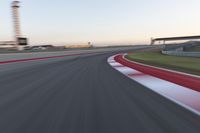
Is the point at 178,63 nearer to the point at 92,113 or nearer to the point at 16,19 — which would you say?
the point at 92,113

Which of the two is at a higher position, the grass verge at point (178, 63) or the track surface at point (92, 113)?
the track surface at point (92, 113)

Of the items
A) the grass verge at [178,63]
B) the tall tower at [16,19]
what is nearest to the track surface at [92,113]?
the grass verge at [178,63]

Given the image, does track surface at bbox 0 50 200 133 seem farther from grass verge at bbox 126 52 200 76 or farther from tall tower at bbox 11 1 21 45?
tall tower at bbox 11 1 21 45

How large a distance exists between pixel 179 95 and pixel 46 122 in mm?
4158

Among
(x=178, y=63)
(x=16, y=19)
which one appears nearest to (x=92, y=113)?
(x=178, y=63)

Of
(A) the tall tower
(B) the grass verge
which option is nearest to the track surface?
(B) the grass verge

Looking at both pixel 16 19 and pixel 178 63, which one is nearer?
pixel 178 63

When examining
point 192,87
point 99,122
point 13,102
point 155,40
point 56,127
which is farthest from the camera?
point 155,40

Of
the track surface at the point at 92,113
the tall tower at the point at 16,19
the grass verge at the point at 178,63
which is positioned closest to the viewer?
the track surface at the point at 92,113

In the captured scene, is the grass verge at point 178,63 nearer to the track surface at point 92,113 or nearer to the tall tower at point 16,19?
the track surface at point 92,113

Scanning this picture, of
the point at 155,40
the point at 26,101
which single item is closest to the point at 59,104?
the point at 26,101

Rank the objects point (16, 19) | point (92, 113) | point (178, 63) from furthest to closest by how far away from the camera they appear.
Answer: point (16, 19) < point (178, 63) < point (92, 113)

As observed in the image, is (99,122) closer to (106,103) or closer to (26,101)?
(106,103)

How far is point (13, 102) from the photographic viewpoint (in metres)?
7.43
